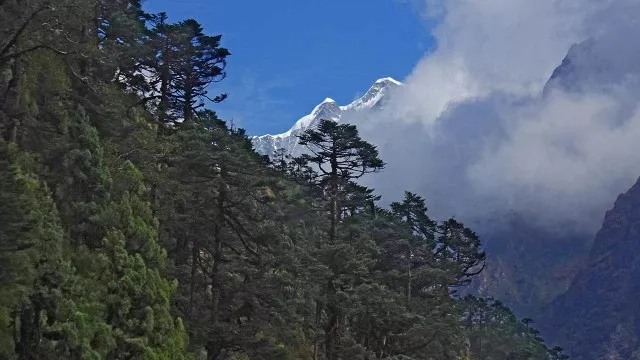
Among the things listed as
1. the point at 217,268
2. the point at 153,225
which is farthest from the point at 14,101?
the point at 217,268

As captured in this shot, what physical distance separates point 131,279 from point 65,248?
2414 mm

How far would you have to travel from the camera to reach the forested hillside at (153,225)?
60.0ft

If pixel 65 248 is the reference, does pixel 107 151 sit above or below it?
above

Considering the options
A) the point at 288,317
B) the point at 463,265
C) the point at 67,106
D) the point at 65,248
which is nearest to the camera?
the point at 65,248

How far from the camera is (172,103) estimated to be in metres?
42.6

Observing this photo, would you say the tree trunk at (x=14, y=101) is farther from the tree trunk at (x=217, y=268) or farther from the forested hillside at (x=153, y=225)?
the tree trunk at (x=217, y=268)

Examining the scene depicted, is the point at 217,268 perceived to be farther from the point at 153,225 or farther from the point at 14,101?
the point at 14,101

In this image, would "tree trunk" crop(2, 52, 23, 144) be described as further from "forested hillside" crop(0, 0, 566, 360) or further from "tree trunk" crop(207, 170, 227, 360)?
"tree trunk" crop(207, 170, 227, 360)

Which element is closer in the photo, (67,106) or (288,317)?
(67,106)

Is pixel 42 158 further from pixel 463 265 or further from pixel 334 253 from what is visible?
pixel 463 265

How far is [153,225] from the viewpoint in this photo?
26.0 metres

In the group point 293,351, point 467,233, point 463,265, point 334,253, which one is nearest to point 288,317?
point 334,253

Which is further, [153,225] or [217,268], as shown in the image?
[217,268]

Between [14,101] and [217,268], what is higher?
[14,101]
